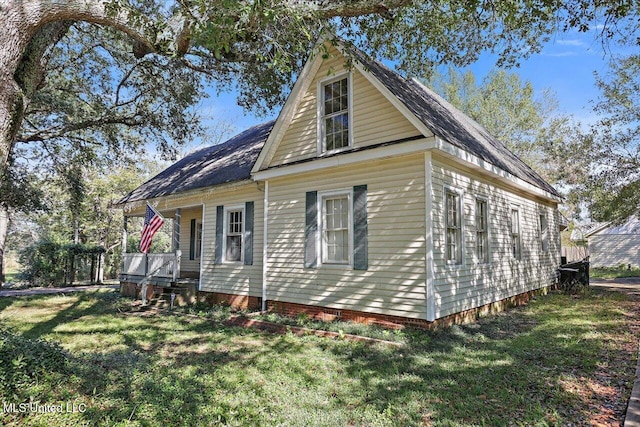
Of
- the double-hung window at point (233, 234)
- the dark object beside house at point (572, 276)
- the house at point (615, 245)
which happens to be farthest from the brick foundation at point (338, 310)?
the house at point (615, 245)

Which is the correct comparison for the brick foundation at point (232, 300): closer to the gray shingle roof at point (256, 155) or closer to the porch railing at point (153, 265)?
the porch railing at point (153, 265)

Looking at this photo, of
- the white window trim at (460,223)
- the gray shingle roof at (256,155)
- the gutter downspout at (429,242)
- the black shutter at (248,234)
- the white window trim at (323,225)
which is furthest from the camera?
the black shutter at (248,234)

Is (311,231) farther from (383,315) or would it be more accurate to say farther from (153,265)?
(153,265)

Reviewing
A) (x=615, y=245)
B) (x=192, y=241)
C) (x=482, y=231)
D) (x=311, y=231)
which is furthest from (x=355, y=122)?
(x=615, y=245)

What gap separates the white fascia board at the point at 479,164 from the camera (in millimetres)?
6981

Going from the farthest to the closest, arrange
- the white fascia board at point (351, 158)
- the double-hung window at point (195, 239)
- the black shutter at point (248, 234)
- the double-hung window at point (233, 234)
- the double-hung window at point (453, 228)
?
the double-hung window at point (195, 239), the double-hung window at point (233, 234), the black shutter at point (248, 234), the double-hung window at point (453, 228), the white fascia board at point (351, 158)

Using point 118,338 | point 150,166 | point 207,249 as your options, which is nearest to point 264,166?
point 207,249

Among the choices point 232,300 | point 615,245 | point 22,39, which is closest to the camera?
point 22,39

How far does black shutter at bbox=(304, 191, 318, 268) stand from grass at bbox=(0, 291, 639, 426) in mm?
2064

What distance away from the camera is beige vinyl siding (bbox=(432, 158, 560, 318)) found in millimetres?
7219

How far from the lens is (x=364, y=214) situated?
309 inches

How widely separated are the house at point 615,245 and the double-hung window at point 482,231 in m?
27.8

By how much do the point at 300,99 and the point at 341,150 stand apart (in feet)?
6.76

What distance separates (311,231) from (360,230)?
4.65ft
